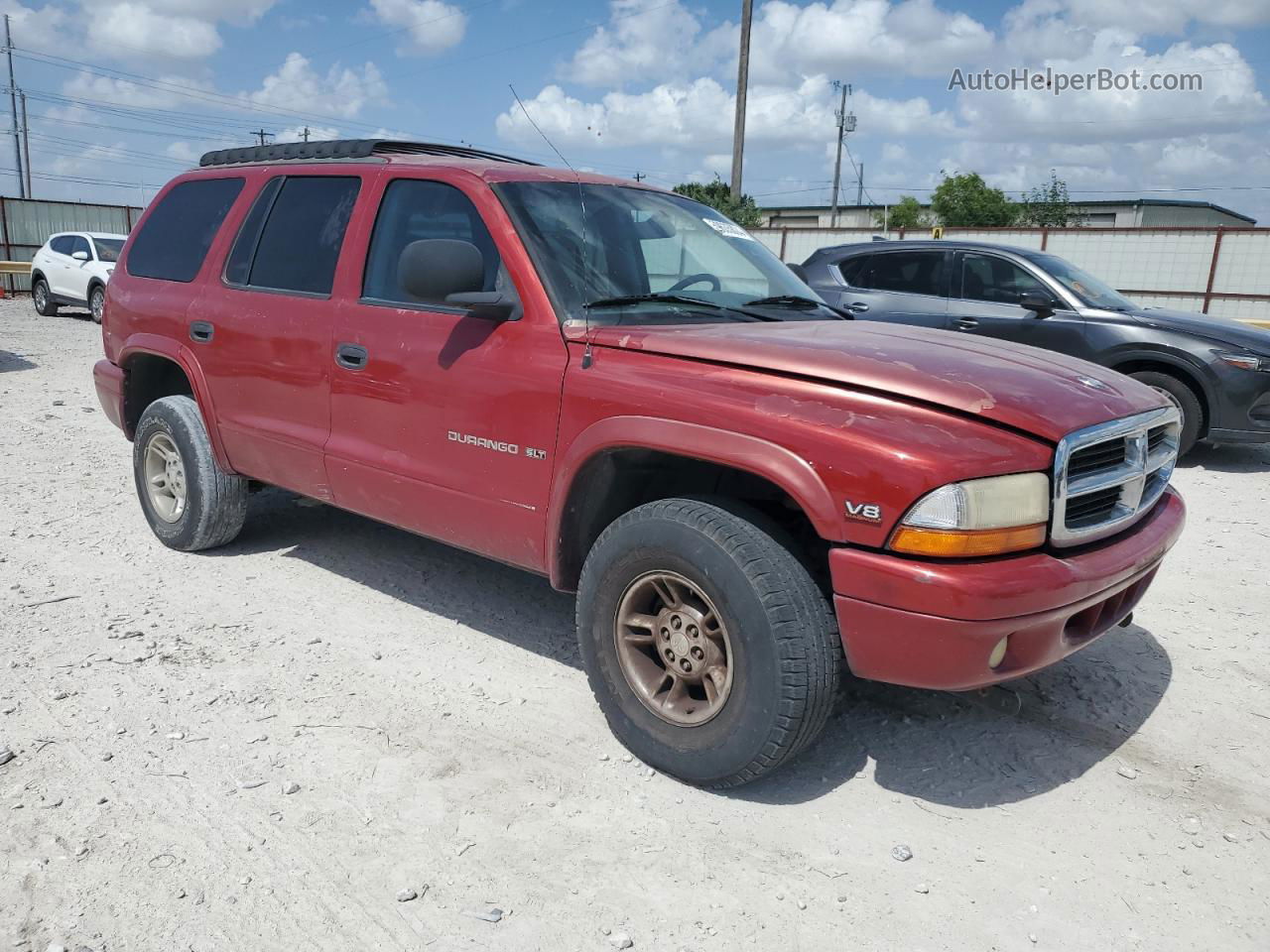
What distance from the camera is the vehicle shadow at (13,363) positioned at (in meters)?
11.3

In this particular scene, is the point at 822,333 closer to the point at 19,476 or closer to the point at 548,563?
the point at 548,563

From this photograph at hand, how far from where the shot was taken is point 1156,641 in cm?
422

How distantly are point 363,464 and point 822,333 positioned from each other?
6.18 ft

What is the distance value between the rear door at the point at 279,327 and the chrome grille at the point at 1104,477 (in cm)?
278

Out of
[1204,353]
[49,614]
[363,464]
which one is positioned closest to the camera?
[363,464]

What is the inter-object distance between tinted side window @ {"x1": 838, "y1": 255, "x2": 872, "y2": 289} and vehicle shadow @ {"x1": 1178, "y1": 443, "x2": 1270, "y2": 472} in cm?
300

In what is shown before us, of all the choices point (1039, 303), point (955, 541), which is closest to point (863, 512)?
point (955, 541)

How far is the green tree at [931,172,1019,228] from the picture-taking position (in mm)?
51781

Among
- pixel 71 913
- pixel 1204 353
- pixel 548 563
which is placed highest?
pixel 1204 353

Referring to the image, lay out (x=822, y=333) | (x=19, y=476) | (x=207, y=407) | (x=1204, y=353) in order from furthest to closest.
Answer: (x=1204, y=353) → (x=19, y=476) → (x=207, y=407) → (x=822, y=333)

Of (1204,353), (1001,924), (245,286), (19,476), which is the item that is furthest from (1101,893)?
(19,476)

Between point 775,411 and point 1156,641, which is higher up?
point 775,411

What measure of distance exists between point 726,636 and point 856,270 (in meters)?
6.66

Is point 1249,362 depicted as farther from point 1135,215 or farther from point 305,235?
point 1135,215
